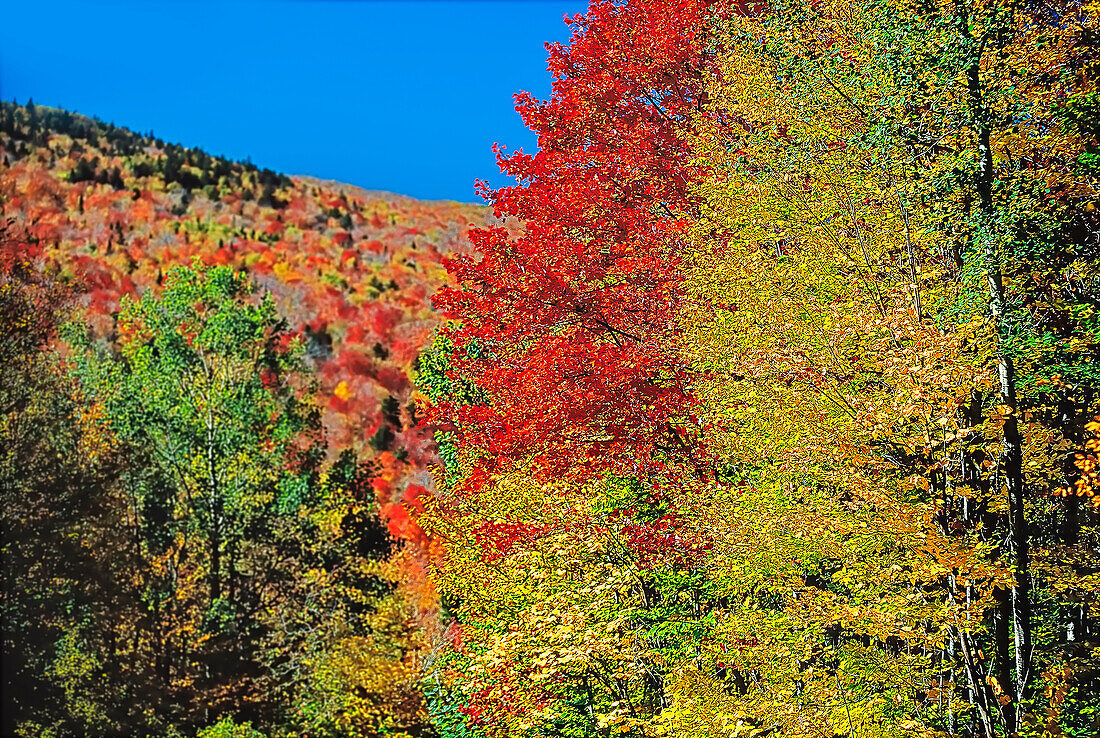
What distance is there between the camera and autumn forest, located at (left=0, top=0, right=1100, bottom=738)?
8.25 m

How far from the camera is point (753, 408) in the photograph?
9.12m

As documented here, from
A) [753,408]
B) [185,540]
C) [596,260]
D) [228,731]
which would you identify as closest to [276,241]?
[185,540]

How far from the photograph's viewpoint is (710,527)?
9.65 meters

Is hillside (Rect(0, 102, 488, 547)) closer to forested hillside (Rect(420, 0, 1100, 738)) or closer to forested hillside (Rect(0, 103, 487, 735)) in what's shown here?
forested hillside (Rect(0, 103, 487, 735))

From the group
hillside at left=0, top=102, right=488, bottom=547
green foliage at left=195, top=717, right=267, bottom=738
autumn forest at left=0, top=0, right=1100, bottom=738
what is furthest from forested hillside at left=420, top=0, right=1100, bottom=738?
hillside at left=0, top=102, right=488, bottom=547

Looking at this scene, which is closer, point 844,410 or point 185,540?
point 844,410

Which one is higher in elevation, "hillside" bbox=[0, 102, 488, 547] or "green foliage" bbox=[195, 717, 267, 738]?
"hillside" bbox=[0, 102, 488, 547]

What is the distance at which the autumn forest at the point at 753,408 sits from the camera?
27.1ft

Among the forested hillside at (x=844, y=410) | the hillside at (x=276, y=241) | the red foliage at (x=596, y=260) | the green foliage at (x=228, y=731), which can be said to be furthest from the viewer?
the hillside at (x=276, y=241)

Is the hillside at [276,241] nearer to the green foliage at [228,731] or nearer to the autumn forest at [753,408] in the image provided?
the green foliage at [228,731]

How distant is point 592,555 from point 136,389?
22227mm

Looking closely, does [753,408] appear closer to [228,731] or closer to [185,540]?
[228,731]

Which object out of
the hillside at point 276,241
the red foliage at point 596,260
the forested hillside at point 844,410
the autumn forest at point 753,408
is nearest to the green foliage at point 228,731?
the autumn forest at point 753,408

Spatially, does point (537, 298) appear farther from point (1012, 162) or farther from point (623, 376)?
point (1012, 162)
